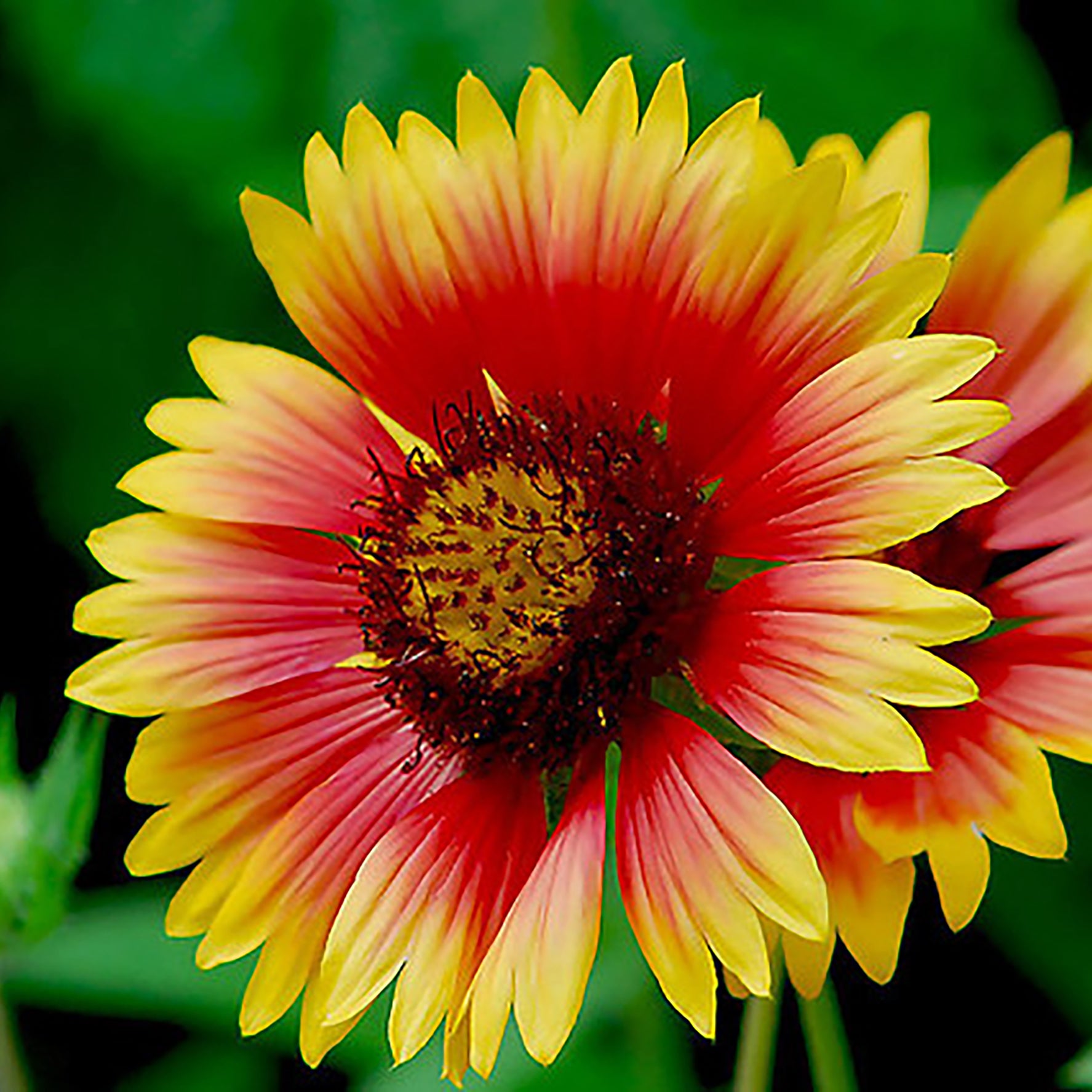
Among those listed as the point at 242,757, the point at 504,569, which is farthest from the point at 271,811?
the point at 504,569

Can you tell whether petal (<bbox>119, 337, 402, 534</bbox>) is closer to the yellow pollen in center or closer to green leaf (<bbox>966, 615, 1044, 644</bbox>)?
the yellow pollen in center

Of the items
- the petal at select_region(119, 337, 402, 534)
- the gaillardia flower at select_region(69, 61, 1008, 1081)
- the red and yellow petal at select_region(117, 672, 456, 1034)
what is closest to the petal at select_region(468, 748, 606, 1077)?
the gaillardia flower at select_region(69, 61, 1008, 1081)

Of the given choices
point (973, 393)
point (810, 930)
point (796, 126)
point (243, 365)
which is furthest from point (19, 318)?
point (810, 930)

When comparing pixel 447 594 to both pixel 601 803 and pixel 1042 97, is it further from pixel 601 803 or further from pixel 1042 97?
pixel 1042 97

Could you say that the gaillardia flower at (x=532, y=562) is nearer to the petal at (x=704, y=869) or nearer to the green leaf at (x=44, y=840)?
the petal at (x=704, y=869)

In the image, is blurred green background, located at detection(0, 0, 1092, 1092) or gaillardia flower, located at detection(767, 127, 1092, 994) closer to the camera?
gaillardia flower, located at detection(767, 127, 1092, 994)

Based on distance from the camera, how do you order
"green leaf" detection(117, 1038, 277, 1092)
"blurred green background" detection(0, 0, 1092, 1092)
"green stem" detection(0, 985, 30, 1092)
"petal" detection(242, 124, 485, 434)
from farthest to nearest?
"green leaf" detection(117, 1038, 277, 1092)
"blurred green background" detection(0, 0, 1092, 1092)
"green stem" detection(0, 985, 30, 1092)
"petal" detection(242, 124, 485, 434)

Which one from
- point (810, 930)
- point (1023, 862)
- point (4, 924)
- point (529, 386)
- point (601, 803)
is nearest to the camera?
point (810, 930)
